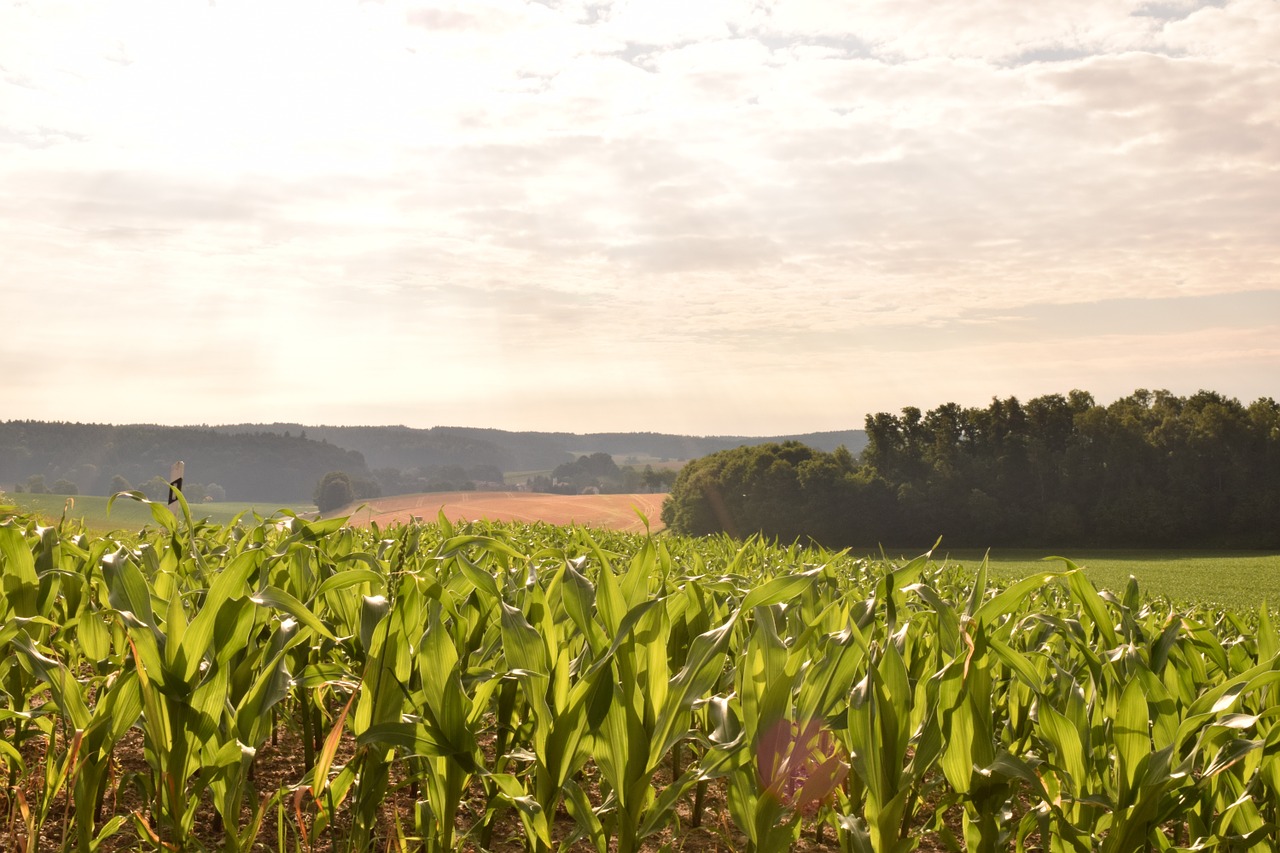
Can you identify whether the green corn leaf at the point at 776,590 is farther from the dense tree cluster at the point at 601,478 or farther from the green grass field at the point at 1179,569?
the dense tree cluster at the point at 601,478

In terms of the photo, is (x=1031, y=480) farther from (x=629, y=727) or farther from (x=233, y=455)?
(x=233, y=455)

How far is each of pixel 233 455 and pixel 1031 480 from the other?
130 metres

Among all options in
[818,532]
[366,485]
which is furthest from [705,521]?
[366,485]

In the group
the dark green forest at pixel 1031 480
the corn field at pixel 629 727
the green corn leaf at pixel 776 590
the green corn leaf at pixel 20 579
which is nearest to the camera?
the corn field at pixel 629 727

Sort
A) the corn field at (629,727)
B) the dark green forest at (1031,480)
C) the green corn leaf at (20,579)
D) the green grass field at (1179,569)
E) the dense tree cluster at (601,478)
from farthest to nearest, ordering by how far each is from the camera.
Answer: the dense tree cluster at (601,478) < the dark green forest at (1031,480) < the green grass field at (1179,569) < the green corn leaf at (20,579) < the corn field at (629,727)

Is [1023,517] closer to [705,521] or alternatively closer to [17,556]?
[705,521]

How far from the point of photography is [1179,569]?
56906 millimetres

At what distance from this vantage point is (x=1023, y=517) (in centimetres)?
7725

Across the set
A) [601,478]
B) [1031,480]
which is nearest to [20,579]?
[1031,480]

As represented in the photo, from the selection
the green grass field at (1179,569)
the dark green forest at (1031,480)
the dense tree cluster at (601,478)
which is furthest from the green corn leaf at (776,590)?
the dense tree cluster at (601,478)

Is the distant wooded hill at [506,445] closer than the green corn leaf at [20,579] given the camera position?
No

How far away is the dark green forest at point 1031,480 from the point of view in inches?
2948

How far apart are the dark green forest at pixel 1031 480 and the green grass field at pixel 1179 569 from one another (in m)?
2.94

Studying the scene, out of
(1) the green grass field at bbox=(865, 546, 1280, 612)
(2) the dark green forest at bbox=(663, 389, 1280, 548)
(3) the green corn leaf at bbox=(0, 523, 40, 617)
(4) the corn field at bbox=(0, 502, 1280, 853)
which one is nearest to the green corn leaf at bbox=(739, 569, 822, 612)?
(4) the corn field at bbox=(0, 502, 1280, 853)
